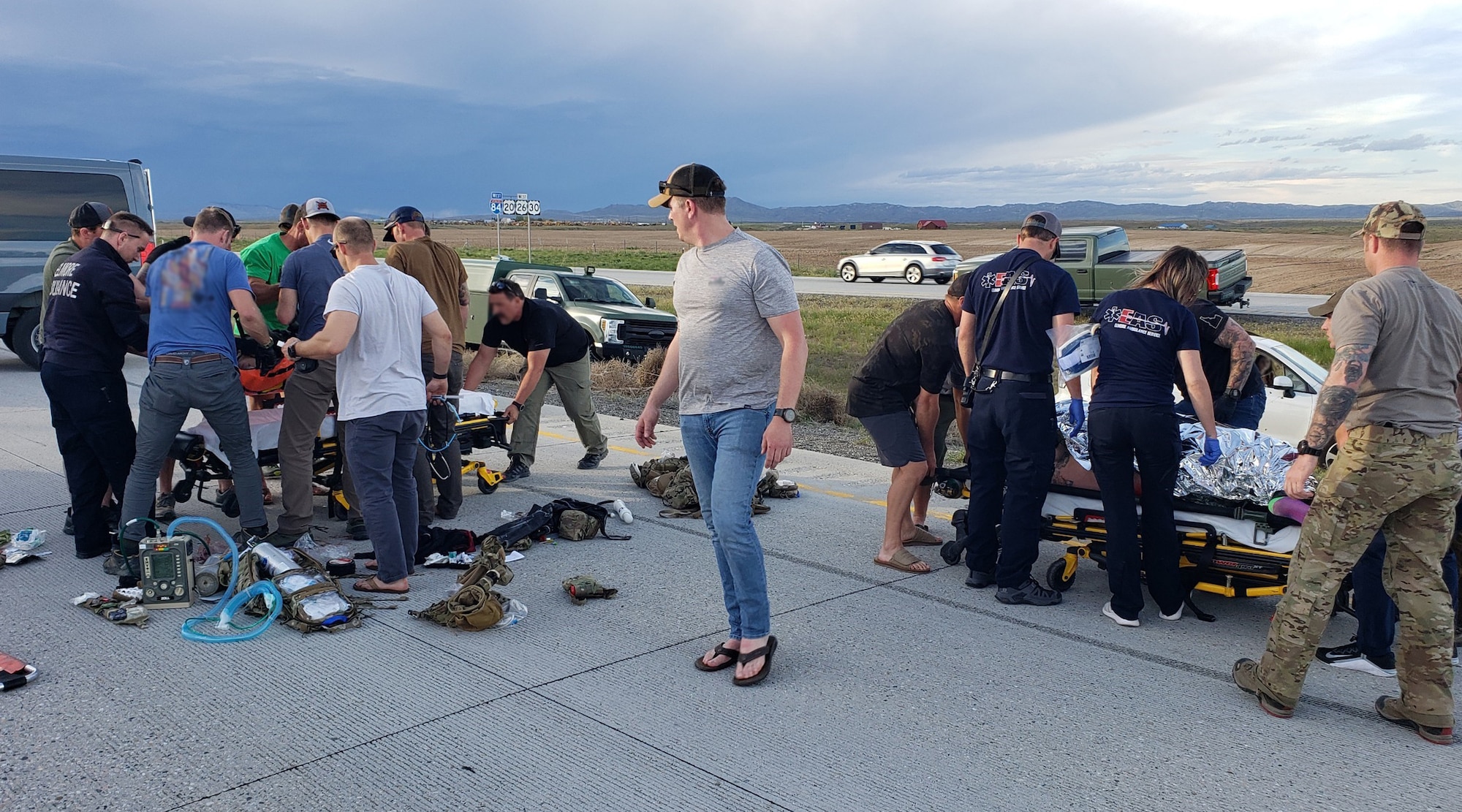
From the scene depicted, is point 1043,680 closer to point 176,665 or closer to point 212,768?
point 212,768

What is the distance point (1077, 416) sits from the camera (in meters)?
5.59

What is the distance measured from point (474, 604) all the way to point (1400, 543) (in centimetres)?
386

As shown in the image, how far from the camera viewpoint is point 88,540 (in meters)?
5.88

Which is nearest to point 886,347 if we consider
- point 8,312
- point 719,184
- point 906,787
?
point 719,184

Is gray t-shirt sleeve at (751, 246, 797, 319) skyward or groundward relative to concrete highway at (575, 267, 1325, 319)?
skyward

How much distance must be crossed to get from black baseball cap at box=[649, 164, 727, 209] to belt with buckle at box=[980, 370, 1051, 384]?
2.02 meters

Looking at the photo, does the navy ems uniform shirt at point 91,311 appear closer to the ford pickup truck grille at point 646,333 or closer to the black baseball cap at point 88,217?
the black baseball cap at point 88,217

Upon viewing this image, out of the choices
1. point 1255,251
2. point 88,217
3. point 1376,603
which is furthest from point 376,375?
point 1255,251

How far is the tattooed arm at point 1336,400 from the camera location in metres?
3.75

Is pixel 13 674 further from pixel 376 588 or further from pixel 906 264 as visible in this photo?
pixel 906 264

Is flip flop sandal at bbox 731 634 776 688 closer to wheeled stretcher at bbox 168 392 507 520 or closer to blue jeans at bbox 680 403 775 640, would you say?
blue jeans at bbox 680 403 775 640

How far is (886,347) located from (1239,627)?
7.60 feet

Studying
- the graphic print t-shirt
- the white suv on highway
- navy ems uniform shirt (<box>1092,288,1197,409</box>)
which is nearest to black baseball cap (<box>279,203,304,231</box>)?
the graphic print t-shirt

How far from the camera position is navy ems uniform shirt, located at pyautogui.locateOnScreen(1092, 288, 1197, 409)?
495 cm
